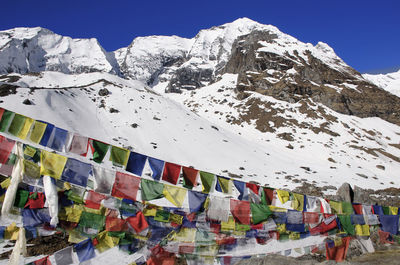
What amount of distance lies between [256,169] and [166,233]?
2207 centimetres

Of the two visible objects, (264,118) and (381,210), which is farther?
(264,118)

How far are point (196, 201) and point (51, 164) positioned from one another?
4996 millimetres

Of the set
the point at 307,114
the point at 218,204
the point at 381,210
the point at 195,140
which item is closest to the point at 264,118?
the point at 307,114

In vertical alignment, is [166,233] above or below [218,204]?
below

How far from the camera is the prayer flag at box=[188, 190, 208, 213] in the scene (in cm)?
916

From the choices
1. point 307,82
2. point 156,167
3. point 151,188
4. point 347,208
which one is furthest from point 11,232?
point 307,82

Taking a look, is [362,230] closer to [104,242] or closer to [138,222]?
[138,222]

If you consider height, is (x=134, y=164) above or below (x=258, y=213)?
above

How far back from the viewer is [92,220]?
8.92 meters

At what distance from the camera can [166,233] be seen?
9.16 meters

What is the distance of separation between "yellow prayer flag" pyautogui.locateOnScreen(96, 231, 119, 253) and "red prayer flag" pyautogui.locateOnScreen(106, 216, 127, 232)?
35cm

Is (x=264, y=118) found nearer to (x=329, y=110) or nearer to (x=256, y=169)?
(x=329, y=110)

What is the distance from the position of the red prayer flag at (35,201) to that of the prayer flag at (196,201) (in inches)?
197

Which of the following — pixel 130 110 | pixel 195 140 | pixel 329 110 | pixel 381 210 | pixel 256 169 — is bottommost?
pixel 381 210
